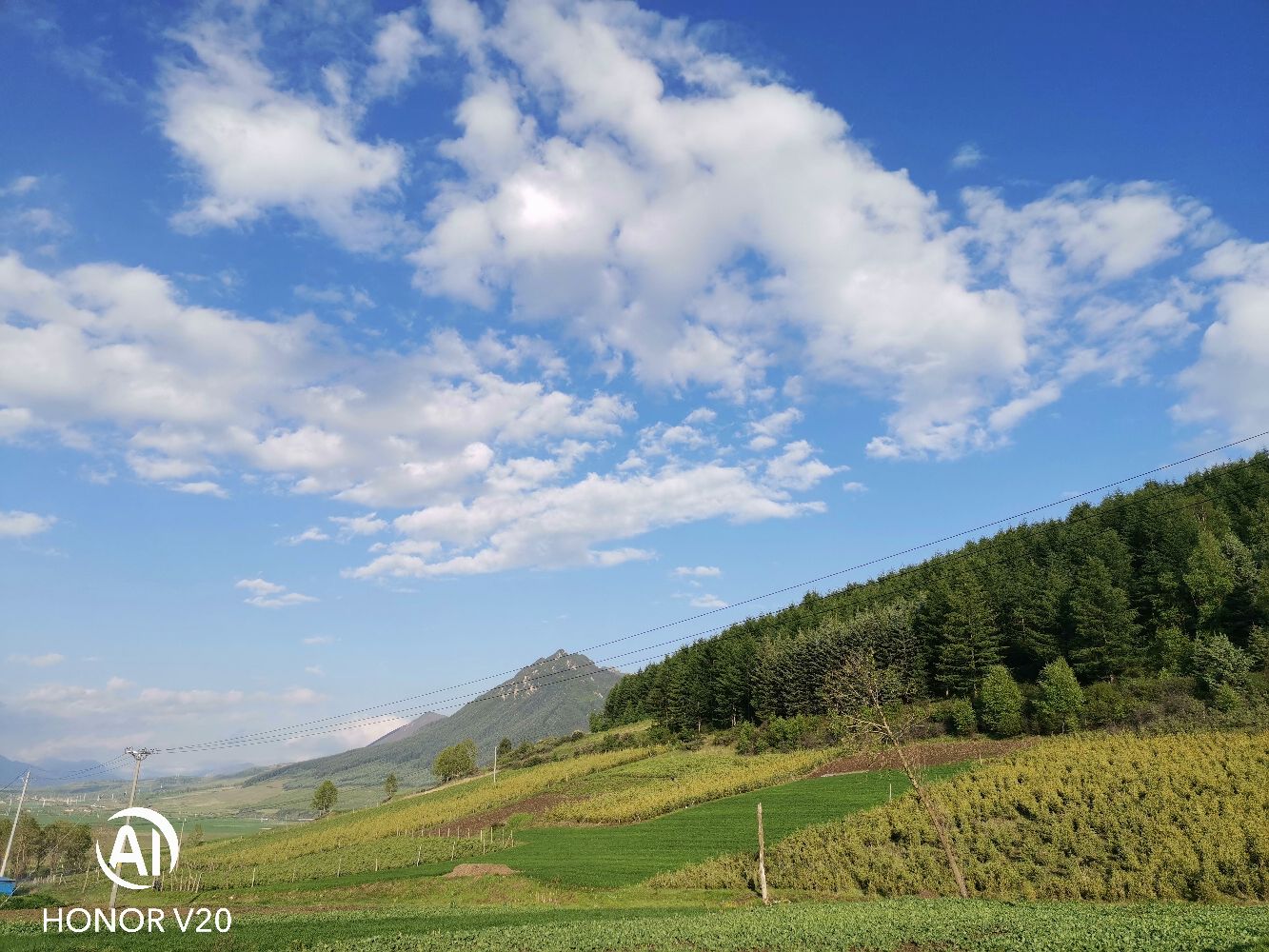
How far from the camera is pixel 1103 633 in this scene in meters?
93.9

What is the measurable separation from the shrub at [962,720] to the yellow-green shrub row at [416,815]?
183 ft

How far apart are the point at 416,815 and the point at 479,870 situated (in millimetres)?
53189

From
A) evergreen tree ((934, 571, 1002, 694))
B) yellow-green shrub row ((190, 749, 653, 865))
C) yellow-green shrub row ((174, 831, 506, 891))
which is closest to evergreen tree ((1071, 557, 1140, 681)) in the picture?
evergreen tree ((934, 571, 1002, 694))

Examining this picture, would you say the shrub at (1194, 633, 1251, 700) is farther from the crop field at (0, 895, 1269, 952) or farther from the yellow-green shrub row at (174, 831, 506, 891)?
the yellow-green shrub row at (174, 831, 506, 891)

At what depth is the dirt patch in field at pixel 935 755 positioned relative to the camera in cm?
7381

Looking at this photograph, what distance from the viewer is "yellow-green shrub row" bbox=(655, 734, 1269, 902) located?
35781 mm

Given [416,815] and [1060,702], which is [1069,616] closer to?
[1060,702]

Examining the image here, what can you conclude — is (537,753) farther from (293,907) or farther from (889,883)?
(889,883)

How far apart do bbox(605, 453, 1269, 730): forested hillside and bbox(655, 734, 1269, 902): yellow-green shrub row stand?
27342 mm

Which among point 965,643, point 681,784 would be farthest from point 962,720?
point 681,784

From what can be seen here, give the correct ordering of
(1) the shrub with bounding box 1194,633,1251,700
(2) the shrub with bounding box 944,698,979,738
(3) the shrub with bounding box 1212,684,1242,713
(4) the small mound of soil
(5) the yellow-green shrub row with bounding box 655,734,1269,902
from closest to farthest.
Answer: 1. (5) the yellow-green shrub row with bounding box 655,734,1269,902
2. (4) the small mound of soil
3. (3) the shrub with bounding box 1212,684,1242,713
4. (1) the shrub with bounding box 1194,633,1251,700
5. (2) the shrub with bounding box 944,698,979,738

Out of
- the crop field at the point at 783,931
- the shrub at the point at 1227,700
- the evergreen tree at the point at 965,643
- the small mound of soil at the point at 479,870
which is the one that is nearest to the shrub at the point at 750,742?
the evergreen tree at the point at 965,643

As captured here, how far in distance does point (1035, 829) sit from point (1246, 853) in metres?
11.5

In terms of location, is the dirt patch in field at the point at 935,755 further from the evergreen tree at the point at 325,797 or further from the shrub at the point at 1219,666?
the evergreen tree at the point at 325,797
